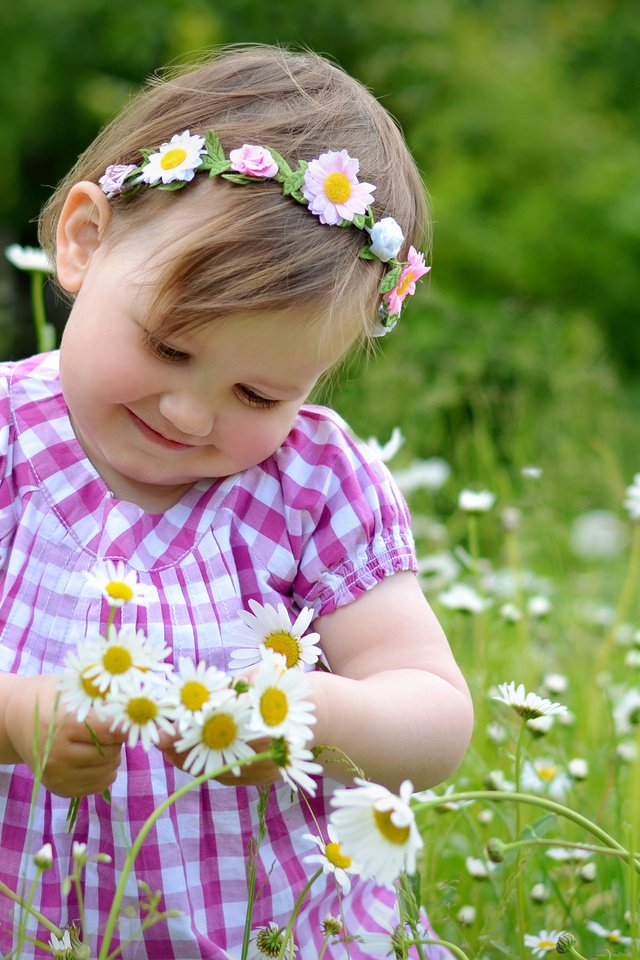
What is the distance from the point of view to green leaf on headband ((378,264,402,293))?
1.30m

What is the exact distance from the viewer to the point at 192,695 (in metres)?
0.91

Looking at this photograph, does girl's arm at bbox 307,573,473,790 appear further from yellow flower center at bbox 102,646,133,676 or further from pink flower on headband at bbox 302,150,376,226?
pink flower on headband at bbox 302,150,376,226

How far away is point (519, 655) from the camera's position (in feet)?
7.07

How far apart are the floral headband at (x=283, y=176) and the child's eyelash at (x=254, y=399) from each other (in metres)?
0.18

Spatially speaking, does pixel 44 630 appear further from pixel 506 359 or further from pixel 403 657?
pixel 506 359

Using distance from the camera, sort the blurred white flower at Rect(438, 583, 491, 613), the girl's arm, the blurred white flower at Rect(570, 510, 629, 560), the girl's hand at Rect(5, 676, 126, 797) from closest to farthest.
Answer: the girl's hand at Rect(5, 676, 126, 797)
the girl's arm
the blurred white flower at Rect(438, 583, 491, 613)
the blurred white flower at Rect(570, 510, 629, 560)

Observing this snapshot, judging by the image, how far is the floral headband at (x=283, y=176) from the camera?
121 centimetres

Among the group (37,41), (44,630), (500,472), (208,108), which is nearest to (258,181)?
(208,108)

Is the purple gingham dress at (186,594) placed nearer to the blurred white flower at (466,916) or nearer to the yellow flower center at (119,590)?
the blurred white flower at (466,916)

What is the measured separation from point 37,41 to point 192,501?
665 cm

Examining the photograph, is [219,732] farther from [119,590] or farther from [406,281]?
[406,281]

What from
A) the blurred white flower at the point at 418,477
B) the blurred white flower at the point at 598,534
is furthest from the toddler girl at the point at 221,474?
the blurred white flower at the point at 598,534

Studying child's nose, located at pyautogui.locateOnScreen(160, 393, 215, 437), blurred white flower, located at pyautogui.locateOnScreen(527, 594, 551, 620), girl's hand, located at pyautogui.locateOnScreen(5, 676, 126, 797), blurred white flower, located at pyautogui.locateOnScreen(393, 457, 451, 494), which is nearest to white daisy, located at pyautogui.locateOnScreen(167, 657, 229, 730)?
girl's hand, located at pyautogui.locateOnScreen(5, 676, 126, 797)

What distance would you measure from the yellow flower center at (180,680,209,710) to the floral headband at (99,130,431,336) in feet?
1.69
